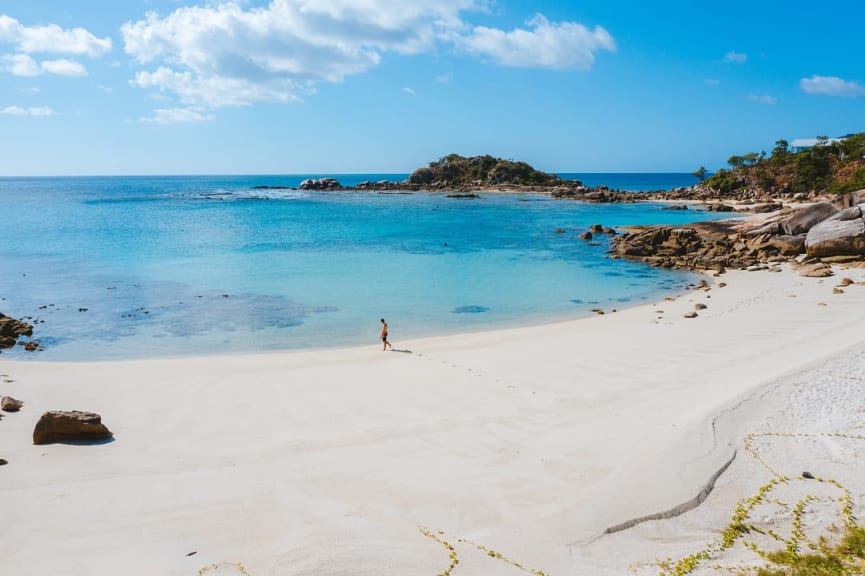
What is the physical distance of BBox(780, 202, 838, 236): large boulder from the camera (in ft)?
117

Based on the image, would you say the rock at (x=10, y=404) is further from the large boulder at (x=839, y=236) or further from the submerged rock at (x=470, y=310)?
the large boulder at (x=839, y=236)

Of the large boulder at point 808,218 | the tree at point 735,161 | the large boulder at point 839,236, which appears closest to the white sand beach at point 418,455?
the large boulder at point 839,236

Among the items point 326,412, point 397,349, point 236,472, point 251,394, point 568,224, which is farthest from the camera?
point 568,224

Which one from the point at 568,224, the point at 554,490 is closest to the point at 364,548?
the point at 554,490

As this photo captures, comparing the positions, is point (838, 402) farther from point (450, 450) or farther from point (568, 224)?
point (568, 224)

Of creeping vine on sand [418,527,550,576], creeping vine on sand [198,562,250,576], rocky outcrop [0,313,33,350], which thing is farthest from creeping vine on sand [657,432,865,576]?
rocky outcrop [0,313,33,350]

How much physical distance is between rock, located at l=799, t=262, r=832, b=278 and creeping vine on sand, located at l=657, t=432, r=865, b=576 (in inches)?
934

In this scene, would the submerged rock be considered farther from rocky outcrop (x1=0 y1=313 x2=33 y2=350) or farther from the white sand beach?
rocky outcrop (x1=0 y1=313 x2=33 y2=350)

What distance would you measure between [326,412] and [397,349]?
6.34 metres

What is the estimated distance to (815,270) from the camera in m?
28.8

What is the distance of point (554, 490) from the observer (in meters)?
8.92

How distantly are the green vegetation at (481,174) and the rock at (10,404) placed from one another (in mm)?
134032

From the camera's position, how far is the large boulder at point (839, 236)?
30.5 m

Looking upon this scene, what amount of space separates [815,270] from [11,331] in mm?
38244
